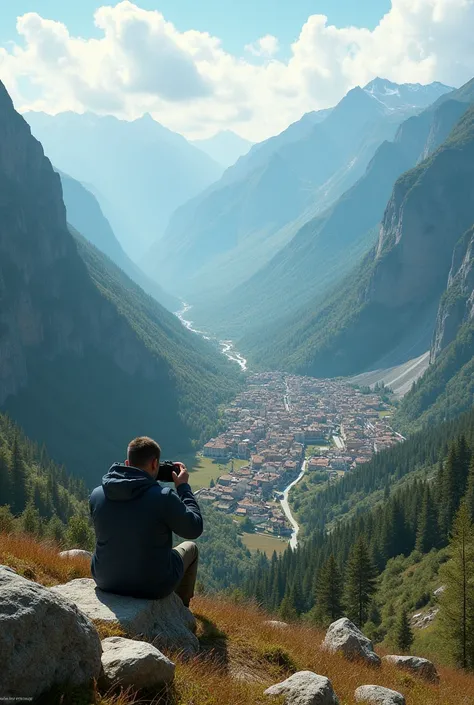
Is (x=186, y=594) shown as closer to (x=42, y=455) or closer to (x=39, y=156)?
(x=42, y=455)

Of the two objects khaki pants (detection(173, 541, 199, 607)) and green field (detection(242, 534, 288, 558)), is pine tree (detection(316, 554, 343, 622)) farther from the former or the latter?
green field (detection(242, 534, 288, 558))

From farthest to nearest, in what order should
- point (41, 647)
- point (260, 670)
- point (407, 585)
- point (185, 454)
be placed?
point (185, 454) < point (407, 585) < point (260, 670) < point (41, 647)

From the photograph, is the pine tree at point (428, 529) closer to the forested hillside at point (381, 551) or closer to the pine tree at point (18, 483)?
the forested hillside at point (381, 551)

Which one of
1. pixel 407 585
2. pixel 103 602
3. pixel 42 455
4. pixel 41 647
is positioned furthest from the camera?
pixel 42 455

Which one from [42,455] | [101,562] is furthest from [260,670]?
[42,455]

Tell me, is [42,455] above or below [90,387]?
below

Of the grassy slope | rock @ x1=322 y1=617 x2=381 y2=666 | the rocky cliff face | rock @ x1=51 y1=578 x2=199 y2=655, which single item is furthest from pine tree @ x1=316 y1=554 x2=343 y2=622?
the rocky cliff face
